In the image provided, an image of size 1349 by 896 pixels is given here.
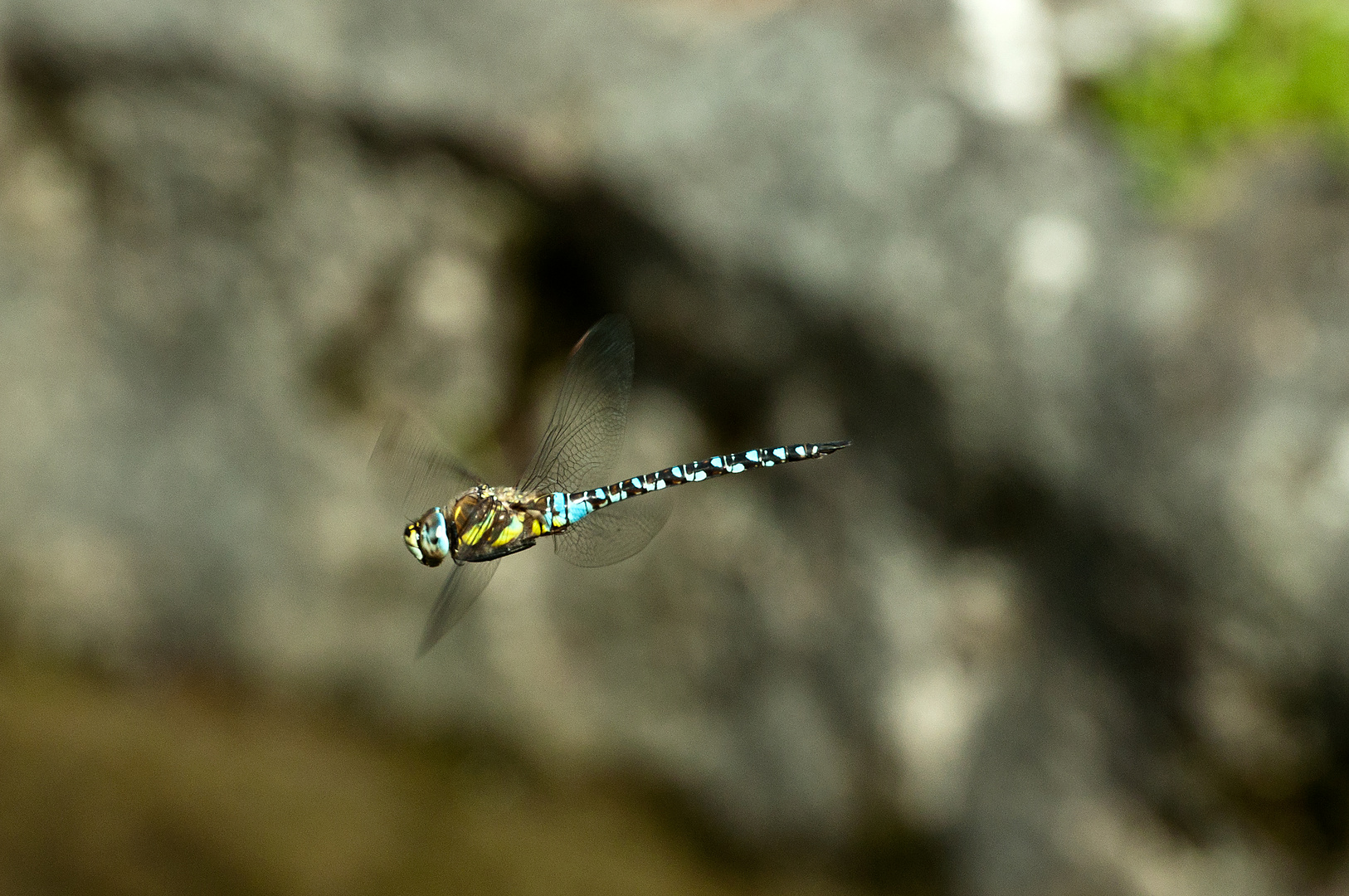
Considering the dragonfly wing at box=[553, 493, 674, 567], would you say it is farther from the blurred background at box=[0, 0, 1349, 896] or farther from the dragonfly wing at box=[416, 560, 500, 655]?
the blurred background at box=[0, 0, 1349, 896]

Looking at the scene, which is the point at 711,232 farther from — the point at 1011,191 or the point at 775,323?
the point at 1011,191

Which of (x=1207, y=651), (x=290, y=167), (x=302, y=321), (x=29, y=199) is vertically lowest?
(x=1207, y=651)

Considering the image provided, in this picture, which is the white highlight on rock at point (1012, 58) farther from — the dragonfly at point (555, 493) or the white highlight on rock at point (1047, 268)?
the dragonfly at point (555, 493)

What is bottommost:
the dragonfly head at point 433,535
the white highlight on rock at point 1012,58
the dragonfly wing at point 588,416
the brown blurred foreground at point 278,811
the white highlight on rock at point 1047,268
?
the dragonfly head at point 433,535

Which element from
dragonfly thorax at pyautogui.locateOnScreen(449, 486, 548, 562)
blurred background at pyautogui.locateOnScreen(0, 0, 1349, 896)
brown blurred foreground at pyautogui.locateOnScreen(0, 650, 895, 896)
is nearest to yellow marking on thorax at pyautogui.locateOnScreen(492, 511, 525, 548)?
dragonfly thorax at pyautogui.locateOnScreen(449, 486, 548, 562)

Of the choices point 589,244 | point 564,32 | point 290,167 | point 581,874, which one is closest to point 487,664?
point 581,874

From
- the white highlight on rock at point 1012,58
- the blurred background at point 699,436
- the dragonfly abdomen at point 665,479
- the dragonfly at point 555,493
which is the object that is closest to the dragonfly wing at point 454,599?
the dragonfly at point 555,493
